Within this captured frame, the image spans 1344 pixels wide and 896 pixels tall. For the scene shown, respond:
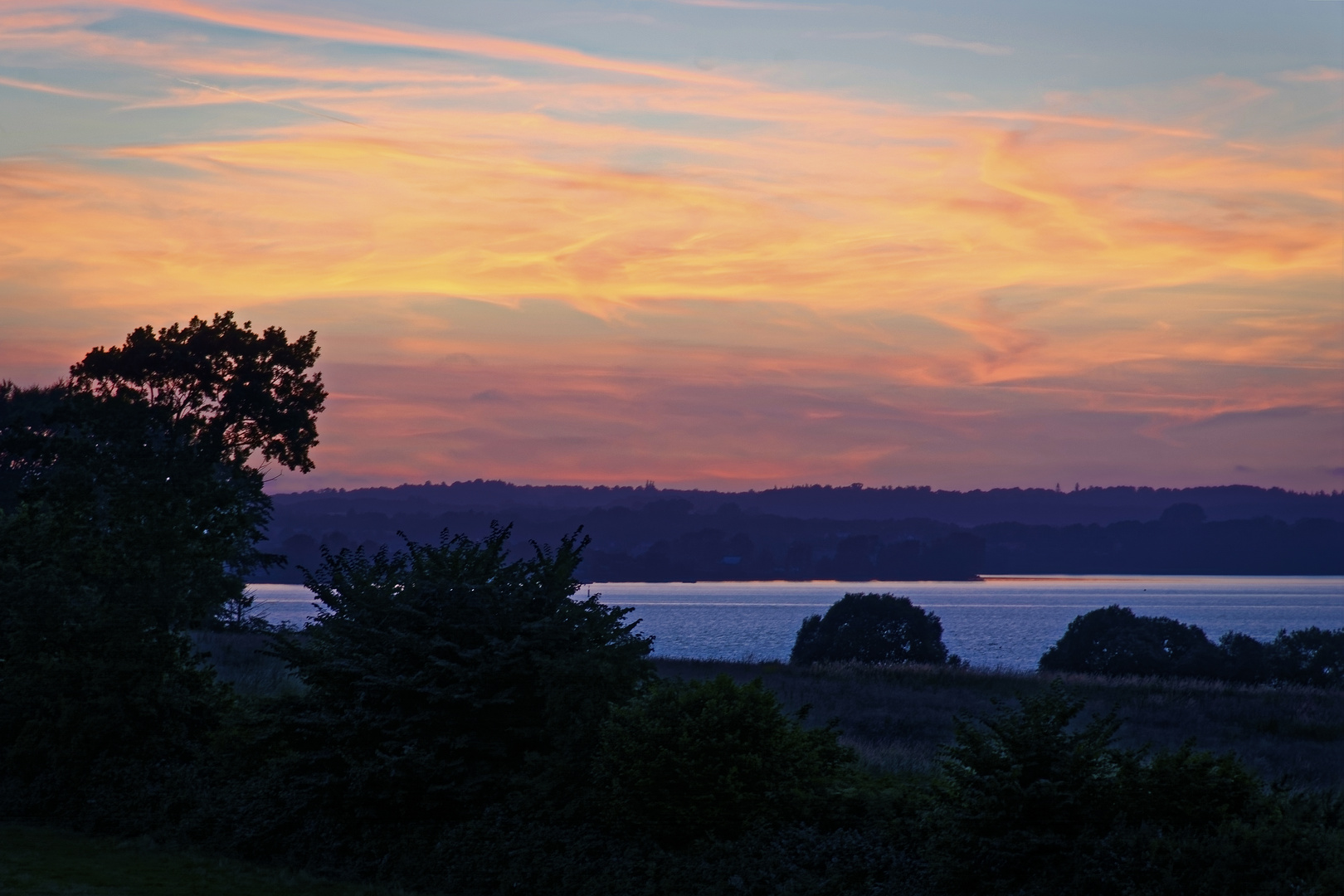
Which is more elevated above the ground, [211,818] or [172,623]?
[172,623]

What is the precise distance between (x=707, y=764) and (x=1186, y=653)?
71.5 metres

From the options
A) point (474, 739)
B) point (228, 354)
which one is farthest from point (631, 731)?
point (228, 354)

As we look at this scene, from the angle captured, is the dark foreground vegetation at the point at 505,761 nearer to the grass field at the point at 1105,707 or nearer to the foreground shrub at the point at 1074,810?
the foreground shrub at the point at 1074,810

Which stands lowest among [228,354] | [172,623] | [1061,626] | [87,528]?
[1061,626]

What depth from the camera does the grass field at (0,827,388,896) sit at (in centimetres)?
1541

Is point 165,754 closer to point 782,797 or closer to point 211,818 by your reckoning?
point 211,818

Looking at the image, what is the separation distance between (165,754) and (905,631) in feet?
245

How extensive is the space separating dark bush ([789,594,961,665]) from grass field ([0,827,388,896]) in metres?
73.4

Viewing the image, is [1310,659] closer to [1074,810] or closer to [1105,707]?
[1105,707]

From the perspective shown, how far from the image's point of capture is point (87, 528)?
2536cm

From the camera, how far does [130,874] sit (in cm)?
1644

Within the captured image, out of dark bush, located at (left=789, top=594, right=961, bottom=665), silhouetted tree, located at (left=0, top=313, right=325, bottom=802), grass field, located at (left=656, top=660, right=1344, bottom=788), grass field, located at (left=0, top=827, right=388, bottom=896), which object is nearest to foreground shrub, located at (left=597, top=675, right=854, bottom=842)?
grass field, located at (left=0, top=827, right=388, bottom=896)

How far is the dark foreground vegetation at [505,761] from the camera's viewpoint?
12.4 metres

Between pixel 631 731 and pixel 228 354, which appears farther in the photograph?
pixel 228 354
